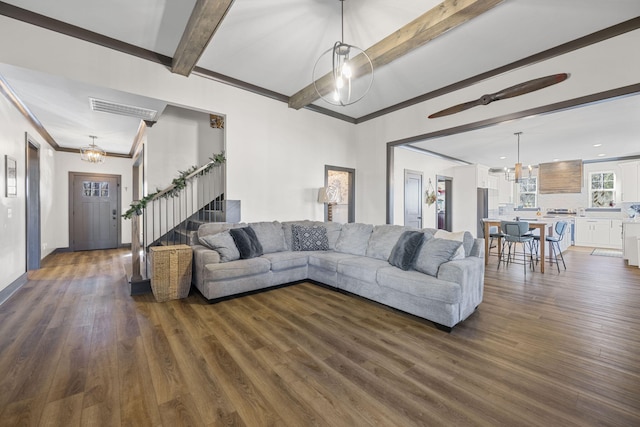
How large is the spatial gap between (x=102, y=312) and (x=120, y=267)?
2607 millimetres

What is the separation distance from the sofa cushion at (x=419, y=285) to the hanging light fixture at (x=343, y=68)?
193 centimetres

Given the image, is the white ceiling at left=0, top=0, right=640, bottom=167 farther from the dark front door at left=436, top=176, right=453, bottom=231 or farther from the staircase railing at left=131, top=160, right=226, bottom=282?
the dark front door at left=436, top=176, right=453, bottom=231

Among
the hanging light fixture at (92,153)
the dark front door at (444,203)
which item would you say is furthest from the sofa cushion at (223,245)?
the dark front door at (444,203)

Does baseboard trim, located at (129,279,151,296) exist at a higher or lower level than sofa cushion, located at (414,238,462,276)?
lower

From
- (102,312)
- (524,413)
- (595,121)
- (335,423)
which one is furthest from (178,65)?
(595,121)

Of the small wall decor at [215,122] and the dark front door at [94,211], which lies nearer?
the small wall decor at [215,122]

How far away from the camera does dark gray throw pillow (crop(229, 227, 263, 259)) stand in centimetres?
377

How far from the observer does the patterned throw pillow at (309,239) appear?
446 cm

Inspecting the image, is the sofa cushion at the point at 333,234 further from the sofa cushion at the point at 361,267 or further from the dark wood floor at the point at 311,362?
the dark wood floor at the point at 311,362

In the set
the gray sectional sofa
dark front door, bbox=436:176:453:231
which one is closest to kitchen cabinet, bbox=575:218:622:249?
dark front door, bbox=436:176:453:231

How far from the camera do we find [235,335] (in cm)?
253

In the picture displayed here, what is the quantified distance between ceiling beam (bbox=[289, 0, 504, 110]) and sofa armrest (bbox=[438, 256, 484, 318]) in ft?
7.96

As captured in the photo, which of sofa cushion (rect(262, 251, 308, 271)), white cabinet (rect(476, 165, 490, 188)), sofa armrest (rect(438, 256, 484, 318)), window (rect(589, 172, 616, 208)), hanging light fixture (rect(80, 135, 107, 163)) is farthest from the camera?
window (rect(589, 172, 616, 208))

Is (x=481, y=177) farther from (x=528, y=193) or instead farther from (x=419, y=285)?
(x=419, y=285)
